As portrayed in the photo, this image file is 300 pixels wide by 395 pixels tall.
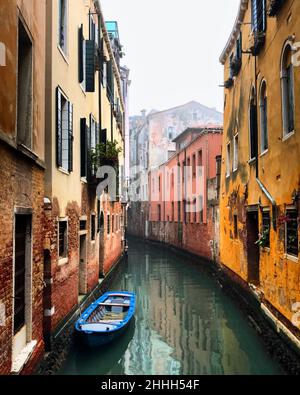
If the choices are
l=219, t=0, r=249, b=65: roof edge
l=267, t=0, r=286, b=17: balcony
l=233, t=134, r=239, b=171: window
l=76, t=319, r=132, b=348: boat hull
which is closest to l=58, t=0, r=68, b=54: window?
l=267, t=0, r=286, b=17: balcony

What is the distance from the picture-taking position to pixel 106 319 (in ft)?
31.1

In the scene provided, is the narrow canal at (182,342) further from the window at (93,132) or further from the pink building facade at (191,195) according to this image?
the window at (93,132)

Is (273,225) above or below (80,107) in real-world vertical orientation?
below

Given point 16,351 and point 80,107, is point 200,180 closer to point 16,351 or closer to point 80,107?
point 80,107

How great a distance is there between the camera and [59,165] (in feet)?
24.7

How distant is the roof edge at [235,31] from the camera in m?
11.0

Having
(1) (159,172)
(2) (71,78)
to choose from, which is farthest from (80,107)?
(1) (159,172)

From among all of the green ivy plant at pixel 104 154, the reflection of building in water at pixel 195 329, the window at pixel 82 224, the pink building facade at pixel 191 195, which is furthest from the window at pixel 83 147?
the pink building facade at pixel 191 195

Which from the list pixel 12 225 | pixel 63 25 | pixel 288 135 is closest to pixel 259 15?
pixel 288 135

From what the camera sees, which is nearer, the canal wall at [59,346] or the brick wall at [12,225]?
the brick wall at [12,225]

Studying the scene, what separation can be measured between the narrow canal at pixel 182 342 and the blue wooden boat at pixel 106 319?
294 millimetres

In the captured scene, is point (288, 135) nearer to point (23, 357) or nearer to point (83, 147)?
point (83, 147)

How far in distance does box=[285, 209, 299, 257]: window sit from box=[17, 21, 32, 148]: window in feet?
13.5
